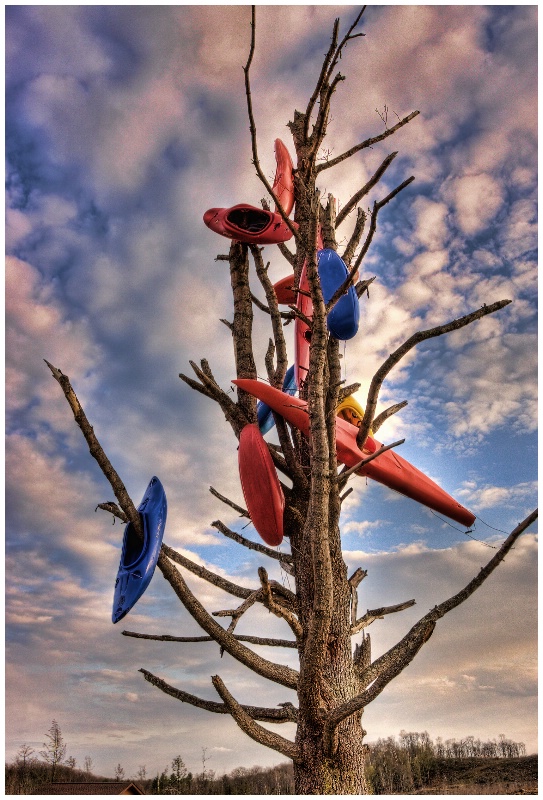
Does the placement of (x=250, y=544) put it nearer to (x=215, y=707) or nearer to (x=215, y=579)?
(x=215, y=579)

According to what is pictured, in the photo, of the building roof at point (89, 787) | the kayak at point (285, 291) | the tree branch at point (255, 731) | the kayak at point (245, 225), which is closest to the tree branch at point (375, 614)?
the tree branch at point (255, 731)

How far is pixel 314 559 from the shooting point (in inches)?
124

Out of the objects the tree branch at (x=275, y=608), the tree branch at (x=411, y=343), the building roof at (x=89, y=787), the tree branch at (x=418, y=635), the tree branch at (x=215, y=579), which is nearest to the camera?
the tree branch at (x=418, y=635)

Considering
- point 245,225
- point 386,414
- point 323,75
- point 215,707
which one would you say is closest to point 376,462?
point 386,414

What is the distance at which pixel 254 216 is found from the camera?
4.83 metres

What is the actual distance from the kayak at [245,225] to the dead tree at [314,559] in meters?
0.16

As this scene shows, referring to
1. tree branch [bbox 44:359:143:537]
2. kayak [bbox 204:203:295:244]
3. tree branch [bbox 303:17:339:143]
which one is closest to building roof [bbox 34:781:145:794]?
tree branch [bbox 44:359:143:537]

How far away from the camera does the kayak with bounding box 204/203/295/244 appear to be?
15.5 feet

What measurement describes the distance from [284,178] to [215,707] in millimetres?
3981

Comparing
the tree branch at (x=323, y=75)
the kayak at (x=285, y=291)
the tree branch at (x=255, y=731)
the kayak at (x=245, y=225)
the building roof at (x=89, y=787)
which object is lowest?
the building roof at (x=89, y=787)

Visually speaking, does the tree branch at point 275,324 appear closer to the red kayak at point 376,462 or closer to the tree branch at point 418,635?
the red kayak at point 376,462

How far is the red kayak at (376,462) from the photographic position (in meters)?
3.96

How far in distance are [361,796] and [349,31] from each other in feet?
14.1

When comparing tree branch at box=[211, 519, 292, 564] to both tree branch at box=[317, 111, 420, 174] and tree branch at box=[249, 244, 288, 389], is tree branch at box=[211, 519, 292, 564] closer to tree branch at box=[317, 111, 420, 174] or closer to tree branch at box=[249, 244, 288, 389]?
tree branch at box=[249, 244, 288, 389]
